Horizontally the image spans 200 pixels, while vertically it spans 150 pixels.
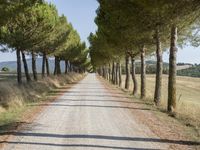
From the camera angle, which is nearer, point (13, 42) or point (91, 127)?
point (91, 127)

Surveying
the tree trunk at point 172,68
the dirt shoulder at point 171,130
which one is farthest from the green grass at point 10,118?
the tree trunk at point 172,68

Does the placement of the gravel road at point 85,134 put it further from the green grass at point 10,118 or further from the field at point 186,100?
the field at point 186,100

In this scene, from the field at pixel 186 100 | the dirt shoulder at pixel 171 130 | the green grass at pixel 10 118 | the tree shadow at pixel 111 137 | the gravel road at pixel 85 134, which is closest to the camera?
the gravel road at pixel 85 134

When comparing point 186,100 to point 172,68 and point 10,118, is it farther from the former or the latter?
point 10,118

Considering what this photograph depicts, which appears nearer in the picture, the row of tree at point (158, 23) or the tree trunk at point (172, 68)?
the row of tree at point (158, 23)

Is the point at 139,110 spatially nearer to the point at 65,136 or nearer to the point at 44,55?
the point at 65,136

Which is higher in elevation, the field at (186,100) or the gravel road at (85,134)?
the gravel road at (85,134)

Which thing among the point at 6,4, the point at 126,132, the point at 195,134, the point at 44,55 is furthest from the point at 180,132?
the point at 44,55

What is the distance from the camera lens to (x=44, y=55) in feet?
173

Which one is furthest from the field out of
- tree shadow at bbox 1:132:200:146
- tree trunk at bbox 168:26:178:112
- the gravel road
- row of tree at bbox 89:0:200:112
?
tree shadow at bbox 1:132:200:146

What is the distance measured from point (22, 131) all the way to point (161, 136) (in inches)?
184

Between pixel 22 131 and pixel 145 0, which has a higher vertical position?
pixel 145 0

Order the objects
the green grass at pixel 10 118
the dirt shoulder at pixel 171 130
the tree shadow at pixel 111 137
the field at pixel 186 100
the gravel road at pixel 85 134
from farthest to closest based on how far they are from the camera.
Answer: the field at pixel 186 100, the green grass at pixel 10 118, the tree shadow at pixel 111 137, the dirt shoulder at pixel 171 130, the gravel road at pixel 85 134

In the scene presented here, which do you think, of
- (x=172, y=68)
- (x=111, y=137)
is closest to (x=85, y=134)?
(x=111, y=137)
